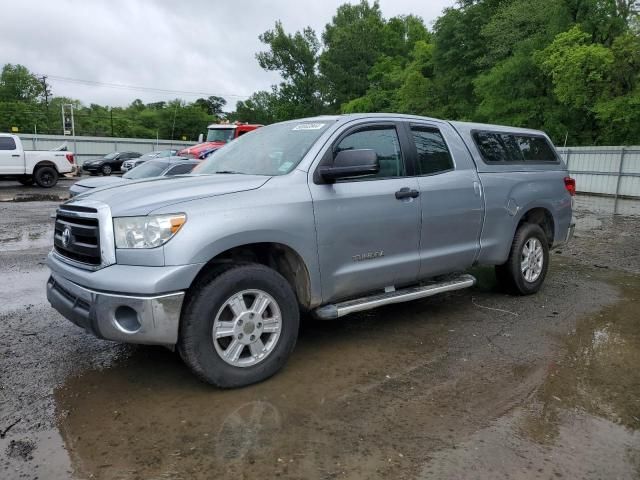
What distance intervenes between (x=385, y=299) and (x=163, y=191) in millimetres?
1930

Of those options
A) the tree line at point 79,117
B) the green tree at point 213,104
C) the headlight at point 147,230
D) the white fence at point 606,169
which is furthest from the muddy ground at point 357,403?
the green tree at point 213,104

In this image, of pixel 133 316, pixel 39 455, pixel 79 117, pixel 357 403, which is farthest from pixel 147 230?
pixel 79 117

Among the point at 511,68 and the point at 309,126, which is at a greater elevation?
the point at 511,68

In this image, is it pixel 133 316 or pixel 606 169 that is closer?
pixel 133 316

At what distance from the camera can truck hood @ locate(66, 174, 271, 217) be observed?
331 centimetres

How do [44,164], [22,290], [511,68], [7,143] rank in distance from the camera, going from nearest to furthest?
[22,290]
[7,143]
[44,164]
[511,68]

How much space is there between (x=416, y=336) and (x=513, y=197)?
193 centimetres

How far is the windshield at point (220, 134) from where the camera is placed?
2034 cm

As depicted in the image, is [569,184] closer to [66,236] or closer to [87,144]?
[66,236]

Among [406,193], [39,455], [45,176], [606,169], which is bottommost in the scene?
[39,455]

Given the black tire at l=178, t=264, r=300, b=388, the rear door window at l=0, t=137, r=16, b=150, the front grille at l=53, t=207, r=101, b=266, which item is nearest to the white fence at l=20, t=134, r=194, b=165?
the rear door window at l=0, t=137, r=16, b=150

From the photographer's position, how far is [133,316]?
3.23m

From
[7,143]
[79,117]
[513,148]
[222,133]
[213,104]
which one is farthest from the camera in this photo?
[213,104]

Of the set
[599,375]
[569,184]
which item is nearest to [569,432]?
[599,375]
